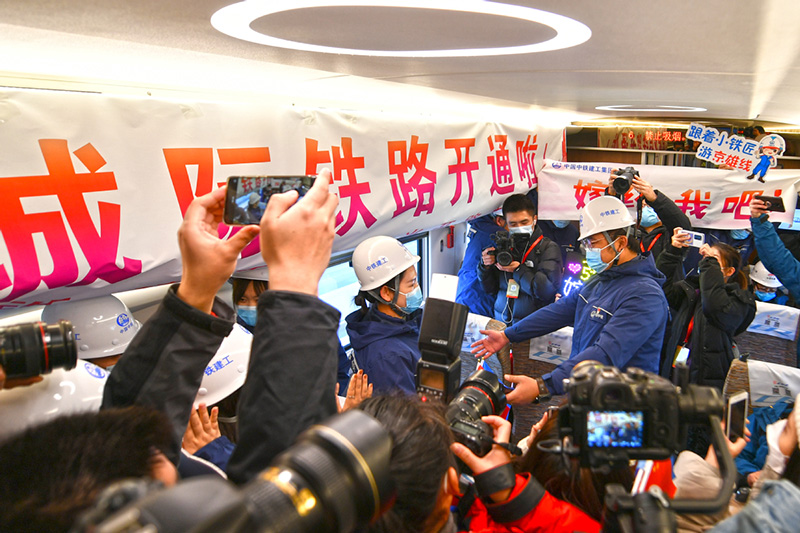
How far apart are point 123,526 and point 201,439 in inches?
63.7

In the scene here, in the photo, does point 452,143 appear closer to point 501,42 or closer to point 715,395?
point 501,42

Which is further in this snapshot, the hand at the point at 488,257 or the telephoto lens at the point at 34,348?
the hand at the point at 488,257

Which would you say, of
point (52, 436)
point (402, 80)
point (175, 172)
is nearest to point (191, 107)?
point (175, 172)

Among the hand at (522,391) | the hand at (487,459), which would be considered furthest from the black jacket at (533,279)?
the hand at (487,459)

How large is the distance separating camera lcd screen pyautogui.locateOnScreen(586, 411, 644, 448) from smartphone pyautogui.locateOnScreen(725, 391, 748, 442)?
0.51m

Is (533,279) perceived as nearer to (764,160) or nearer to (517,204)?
(517,204)

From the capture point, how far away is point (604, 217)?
3.12m

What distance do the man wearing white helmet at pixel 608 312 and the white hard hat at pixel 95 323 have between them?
173cm

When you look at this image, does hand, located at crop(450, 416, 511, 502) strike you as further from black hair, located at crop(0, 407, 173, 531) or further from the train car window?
the train car window

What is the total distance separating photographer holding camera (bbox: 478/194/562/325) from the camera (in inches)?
166

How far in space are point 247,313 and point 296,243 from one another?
2.16m

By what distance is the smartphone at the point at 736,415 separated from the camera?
1.42 metres

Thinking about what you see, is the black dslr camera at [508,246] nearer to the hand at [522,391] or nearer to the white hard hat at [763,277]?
the hand at [522,391]

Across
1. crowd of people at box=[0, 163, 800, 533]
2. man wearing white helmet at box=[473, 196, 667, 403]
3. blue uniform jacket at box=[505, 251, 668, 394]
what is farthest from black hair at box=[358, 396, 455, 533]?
blue uniform jacket at box=[505, 251, 668, 394]
